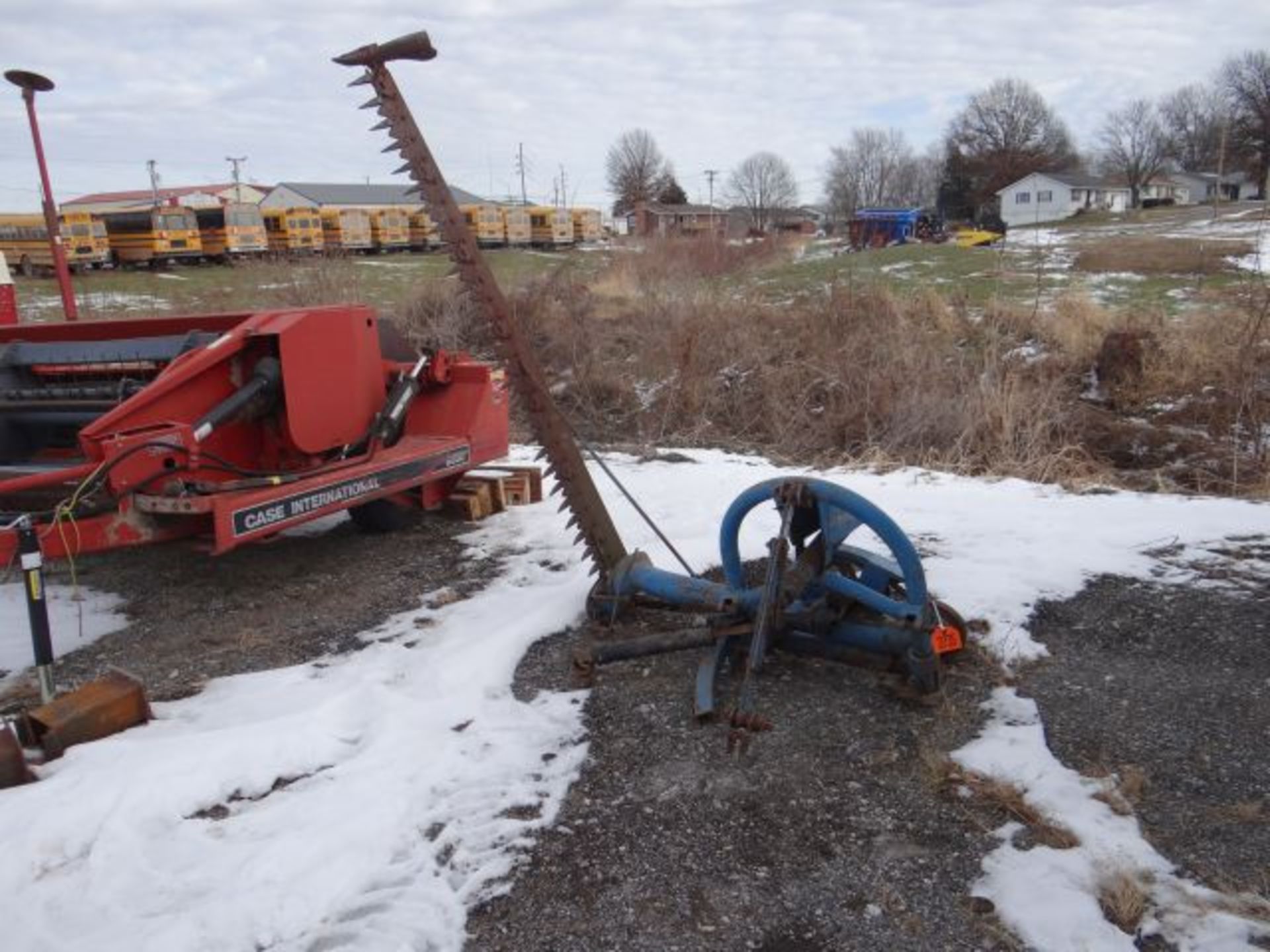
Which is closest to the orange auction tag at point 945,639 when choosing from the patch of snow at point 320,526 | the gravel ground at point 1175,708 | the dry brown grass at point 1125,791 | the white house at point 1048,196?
the gravel ground at point 1175,708

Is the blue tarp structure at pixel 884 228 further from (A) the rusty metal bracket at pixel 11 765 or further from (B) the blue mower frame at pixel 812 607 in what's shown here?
(A) the rusty metal bracket at pixel 11 765

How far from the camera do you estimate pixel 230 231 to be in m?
38.5

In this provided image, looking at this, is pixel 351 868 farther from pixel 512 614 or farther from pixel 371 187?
pixel 371 187

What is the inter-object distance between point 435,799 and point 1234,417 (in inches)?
325

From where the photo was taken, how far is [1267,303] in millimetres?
8438

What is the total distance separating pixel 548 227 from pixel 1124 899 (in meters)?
54.9

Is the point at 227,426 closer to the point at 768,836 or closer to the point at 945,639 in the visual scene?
the point at 768,836

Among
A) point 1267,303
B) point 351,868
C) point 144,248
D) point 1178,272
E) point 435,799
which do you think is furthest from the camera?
point 144,248

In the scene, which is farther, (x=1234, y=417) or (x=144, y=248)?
(x=144, y=248)

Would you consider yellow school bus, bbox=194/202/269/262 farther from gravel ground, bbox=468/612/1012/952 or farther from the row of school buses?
gravel ground, bbox=468/612/1012/952

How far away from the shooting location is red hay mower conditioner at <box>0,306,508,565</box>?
14.5 feet

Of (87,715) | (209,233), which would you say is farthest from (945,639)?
(209,233)

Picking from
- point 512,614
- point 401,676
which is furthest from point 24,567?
point 512,614

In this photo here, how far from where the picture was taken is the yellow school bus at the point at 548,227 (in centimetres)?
5509
